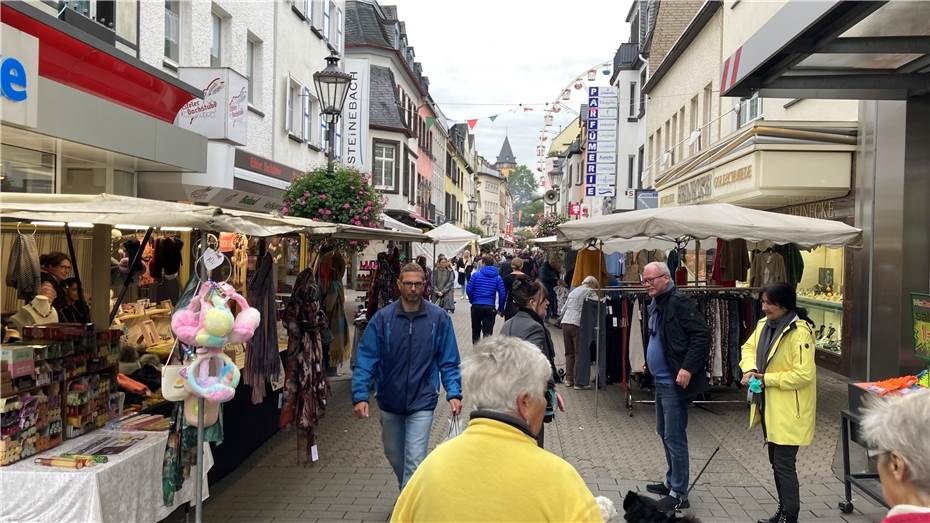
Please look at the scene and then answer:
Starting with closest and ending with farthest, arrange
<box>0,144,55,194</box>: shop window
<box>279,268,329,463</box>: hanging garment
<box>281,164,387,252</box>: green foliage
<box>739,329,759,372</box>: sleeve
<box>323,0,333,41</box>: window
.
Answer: <box>739,329,759,372</box>: sleeve
<box>279,268,329,463</box>: hanging garment
<box>0,144,55,194</box>: shop window
<box>281,164,387,252</box>: green foliage
<box>323,0,333,41</box>: window

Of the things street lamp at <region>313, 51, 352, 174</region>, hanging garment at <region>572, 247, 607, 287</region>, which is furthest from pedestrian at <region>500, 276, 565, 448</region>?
hanging garment at <region>572, 247, 607, 287</region>

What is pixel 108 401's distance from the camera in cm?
510

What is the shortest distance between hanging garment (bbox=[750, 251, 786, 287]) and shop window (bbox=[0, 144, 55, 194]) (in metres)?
9.70

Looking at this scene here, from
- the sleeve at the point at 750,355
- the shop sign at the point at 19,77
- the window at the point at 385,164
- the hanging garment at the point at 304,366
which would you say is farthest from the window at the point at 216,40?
the window at the point at 385,164

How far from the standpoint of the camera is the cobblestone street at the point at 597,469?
18.5 ft

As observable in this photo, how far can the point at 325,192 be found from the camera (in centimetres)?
1206

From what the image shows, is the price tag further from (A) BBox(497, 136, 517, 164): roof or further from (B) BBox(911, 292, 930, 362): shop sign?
(A) BBox(497, 136, 517, 164): roof

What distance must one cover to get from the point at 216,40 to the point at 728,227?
1143cm

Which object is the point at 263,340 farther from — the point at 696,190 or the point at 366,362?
the point at 696,190

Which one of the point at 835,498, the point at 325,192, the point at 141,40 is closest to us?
the point at 835,498

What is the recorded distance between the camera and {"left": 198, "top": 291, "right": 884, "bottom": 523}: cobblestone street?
18.5 ft

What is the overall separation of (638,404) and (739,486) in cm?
355

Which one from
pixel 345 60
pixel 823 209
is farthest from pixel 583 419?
pixel 345 60

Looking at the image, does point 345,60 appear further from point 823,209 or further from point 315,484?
point 315,484
